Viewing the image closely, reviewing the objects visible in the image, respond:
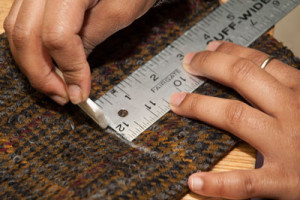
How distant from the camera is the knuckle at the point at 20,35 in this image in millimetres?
891

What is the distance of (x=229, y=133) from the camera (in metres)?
0.94

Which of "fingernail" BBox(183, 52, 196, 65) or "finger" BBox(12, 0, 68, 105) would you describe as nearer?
"finger" BBox(12, 0, 68, 105)

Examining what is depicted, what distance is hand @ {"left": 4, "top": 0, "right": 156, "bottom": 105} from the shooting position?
32.2 inches

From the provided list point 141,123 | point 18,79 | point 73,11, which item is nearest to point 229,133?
point 141,123

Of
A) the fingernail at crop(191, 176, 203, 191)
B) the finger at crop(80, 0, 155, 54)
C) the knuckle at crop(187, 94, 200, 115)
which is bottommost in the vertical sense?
the fingernail at crop(191, 176, 203, 191)

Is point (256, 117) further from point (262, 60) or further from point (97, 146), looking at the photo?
point (97, 146)

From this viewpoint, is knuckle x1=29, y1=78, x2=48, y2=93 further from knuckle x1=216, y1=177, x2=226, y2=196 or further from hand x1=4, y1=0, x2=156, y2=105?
knuckle x1=216, y1=177, x2=226, y2=196

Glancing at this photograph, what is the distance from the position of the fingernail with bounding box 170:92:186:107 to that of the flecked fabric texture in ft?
0.12

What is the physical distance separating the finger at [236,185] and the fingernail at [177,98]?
216 mm

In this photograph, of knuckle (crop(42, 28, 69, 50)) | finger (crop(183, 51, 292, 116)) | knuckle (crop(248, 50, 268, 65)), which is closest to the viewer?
knuckle (crop(42, 28, 69, 50))

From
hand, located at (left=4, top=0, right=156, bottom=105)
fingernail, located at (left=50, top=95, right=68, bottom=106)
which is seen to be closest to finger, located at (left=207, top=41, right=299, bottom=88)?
hand, located at (left=4, top=0, right=156, bottom=105)

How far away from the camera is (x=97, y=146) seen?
36.8 inches

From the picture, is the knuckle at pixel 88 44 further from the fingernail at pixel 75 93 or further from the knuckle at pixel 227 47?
the knuckle at pixel 227 47

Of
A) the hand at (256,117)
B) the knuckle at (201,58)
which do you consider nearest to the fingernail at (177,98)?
the hand at (256,117)
